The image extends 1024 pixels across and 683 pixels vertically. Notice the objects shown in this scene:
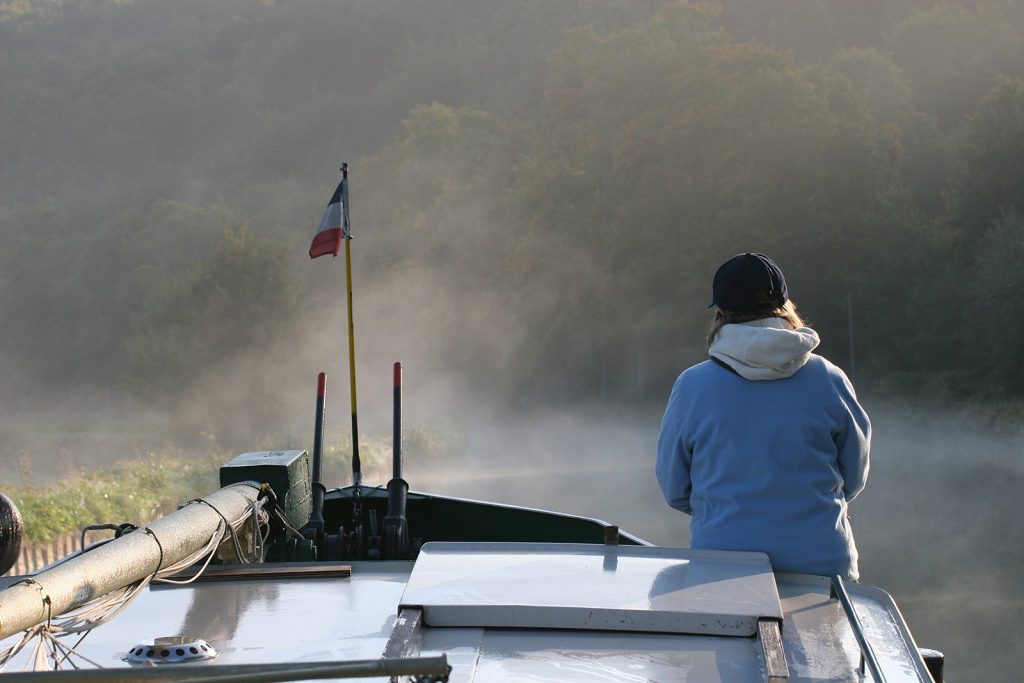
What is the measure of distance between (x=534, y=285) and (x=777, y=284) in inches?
1298

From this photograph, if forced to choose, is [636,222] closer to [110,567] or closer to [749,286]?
[749,286]

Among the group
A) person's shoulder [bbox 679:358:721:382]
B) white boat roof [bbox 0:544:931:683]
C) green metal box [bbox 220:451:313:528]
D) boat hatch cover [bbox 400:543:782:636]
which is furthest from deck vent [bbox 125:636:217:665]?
green metal box [bbox 220:451:313:528]

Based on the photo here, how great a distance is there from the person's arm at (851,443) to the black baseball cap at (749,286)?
0.26 m

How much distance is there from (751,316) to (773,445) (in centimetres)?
35

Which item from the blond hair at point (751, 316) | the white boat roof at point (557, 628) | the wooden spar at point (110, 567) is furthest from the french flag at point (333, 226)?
the blond hair at point (751, 316)

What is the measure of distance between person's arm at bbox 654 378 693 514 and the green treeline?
82.3 feet

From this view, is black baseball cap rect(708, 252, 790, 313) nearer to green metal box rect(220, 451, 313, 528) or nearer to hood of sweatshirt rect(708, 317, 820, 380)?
hood of sweatshirt rect(708, 317, 820, 380)

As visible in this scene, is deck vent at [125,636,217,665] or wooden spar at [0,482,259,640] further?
deck vent at [125,636,217,665]

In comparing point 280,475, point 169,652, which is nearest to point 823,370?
point 169,652

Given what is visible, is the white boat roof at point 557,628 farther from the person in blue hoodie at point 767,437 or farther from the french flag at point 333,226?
the french flag at point 333,226

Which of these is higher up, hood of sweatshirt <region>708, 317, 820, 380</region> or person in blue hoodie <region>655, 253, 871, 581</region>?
hood of sweatshirt <region>708, 317, 820, 380</region>

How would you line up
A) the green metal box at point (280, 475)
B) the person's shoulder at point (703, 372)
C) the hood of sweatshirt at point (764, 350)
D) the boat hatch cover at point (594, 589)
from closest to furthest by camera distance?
1. the boat hatch cover at point (594, 589)
2. the hood of sweatshirt at point (764, 350)
3. the person's shoulder at point (703, 372)
4. the green metal box at point (280, 475)

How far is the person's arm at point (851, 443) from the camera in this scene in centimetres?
321

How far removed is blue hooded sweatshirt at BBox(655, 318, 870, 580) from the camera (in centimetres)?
311
